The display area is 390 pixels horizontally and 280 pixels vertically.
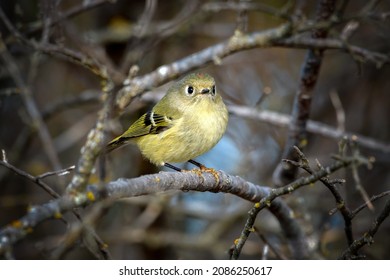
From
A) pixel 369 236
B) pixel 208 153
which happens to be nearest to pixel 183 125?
pixel 369 236

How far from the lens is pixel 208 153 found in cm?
564

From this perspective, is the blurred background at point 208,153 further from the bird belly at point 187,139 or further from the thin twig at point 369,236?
the thin twig at point 369,236

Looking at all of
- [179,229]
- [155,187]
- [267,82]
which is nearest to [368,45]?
[267,82]

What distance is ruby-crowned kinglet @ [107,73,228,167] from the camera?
3686 mm

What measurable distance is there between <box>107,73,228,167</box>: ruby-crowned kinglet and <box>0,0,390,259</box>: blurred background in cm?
62

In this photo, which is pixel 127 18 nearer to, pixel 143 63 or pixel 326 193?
pixel 143 63

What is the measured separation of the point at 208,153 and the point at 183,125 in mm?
1902

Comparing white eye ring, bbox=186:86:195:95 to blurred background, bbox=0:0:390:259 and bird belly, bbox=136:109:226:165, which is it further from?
blurred background, bbox=0:0:390:259

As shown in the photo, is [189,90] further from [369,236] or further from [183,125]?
[369,236]

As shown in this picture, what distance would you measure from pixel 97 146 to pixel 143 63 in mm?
3382

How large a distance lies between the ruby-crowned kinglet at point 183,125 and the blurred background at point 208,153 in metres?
0.62

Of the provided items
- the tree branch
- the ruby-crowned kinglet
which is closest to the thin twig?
the tree branch

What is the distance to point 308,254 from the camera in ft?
12.2
